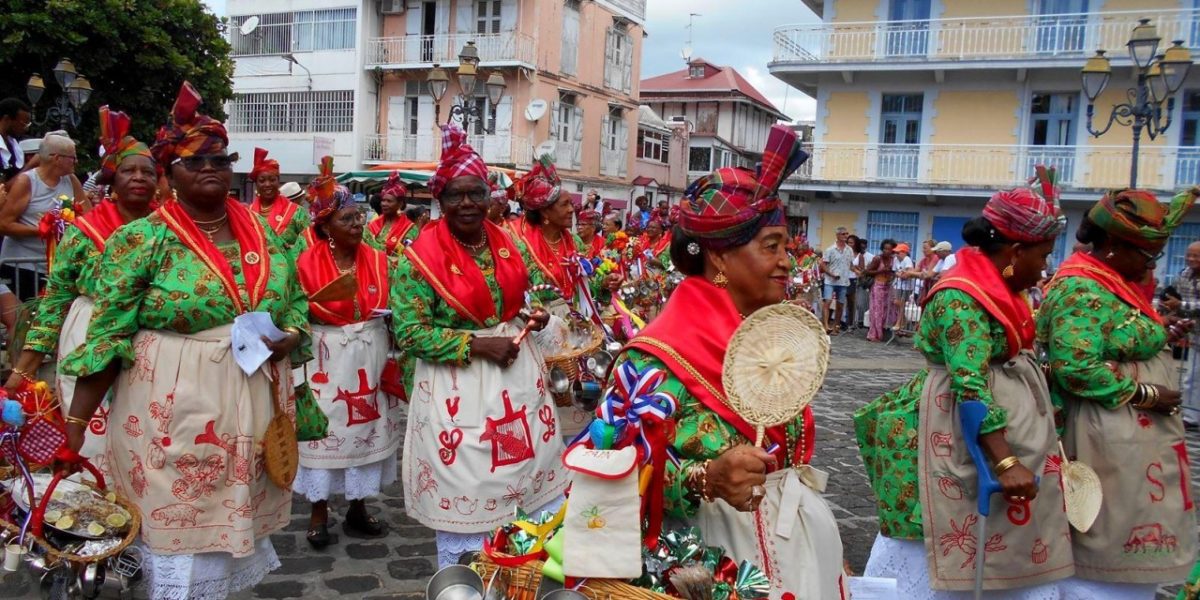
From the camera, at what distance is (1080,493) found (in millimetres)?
4078

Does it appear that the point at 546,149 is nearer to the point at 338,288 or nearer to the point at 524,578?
the point at 338,288

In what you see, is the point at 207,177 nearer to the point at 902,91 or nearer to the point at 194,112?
the point at 194,112

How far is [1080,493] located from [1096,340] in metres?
0.67

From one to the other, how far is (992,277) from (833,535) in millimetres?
1694

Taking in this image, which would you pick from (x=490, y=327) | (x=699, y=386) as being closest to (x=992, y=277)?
(x=699, y=386)

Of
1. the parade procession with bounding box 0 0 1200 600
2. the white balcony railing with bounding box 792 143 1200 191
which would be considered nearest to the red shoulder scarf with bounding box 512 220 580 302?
the parade procession with bounding box 0 0 1200 600

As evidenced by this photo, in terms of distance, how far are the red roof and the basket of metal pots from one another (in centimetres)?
4802

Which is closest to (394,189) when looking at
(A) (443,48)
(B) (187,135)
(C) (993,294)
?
(B) (187,135)

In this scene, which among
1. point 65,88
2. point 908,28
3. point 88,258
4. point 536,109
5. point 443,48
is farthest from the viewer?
point 443,48

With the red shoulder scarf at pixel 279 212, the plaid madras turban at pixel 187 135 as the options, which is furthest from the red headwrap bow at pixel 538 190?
the plaid madras turban at pixel 187 135

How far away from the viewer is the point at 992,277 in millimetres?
3955

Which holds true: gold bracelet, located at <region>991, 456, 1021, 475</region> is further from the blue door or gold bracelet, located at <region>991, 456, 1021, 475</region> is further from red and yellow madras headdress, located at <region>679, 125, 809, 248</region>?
the blue door

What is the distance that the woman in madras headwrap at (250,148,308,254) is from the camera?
742 centimetres

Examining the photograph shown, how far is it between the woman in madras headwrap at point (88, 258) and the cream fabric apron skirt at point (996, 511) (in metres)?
3.63
